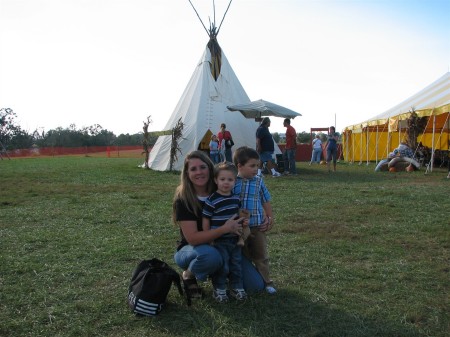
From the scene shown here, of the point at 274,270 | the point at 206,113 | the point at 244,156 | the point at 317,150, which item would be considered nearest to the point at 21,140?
the point at 317,150

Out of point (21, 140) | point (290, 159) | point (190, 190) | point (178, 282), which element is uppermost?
point (21, 140)

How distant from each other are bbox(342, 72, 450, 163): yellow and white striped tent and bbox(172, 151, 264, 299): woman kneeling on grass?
10.1 m

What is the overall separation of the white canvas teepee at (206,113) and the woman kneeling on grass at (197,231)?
1097cm

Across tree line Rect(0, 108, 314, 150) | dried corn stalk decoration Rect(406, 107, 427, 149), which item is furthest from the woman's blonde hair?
tree line Rect(0, 108, 314, 150)

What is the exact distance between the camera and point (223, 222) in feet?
9.70

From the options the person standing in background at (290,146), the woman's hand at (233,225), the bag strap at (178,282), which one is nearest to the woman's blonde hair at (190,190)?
the woman's hand at (233,225)

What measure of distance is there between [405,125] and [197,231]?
44.7 ft

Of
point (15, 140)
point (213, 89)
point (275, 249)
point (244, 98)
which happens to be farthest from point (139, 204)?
point (15, 140)

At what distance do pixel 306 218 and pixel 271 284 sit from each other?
2738 mm

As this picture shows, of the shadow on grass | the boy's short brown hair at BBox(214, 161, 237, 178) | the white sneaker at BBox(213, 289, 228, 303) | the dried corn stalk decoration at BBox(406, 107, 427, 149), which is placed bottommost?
the shadow on grass

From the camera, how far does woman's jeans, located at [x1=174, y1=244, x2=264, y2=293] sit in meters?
2.88

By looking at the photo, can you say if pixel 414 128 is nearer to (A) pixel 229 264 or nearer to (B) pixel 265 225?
(B) pixel 265 225

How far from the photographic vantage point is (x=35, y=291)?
10.6 ft

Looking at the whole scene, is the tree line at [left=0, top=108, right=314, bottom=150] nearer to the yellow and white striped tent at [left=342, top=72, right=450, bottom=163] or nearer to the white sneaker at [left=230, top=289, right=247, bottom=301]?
the yellow and white striped tent at [left=342, top=72, right=450, bottom=163]
